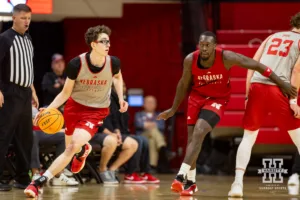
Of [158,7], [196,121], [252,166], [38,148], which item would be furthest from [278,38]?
[158,7]

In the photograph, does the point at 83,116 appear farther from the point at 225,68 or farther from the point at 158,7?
the point at 158,7

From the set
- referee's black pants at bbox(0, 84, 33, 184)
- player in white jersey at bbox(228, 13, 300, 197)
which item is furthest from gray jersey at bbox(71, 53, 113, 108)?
player in white jersey at bbox(228, 13, 300, 197)

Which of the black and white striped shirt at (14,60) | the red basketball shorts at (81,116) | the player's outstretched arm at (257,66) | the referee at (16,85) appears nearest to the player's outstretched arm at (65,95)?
the red basketball shorts at (81,116)

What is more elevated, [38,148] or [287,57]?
[287,57]

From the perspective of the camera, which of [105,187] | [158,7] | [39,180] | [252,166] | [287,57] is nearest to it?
[39,180]

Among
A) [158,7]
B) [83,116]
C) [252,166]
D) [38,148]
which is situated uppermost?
[158,7]

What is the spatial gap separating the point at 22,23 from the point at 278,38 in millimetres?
2681

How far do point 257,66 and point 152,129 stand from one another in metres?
5.12

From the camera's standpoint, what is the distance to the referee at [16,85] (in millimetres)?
7703

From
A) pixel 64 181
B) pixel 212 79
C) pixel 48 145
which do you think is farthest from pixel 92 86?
pixel 48 145

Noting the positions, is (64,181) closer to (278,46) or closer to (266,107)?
(266,107)

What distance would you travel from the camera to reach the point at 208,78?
711 centimetres

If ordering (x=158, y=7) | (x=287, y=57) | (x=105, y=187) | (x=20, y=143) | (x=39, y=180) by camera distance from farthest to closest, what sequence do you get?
(x=158, y=7), (x=105, y=187), (x=20, y=143), (x=287, y=57), (x=39, y=180)

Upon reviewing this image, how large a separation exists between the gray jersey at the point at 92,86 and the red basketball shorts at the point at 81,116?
0.05 meters
